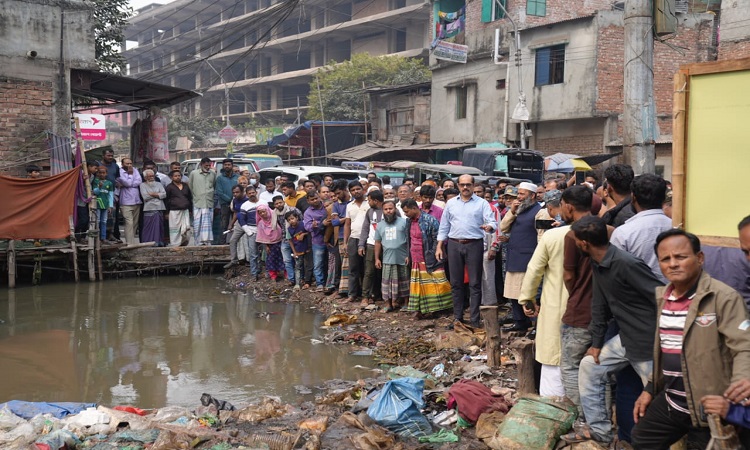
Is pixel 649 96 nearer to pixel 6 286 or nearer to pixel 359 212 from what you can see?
pixel 359 212

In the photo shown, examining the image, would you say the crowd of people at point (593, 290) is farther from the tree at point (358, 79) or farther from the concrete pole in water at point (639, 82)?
the tree at point (358, 79)

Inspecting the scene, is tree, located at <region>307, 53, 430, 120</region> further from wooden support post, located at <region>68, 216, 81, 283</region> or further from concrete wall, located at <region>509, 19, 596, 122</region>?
wooden support post, located at <region>68, 216, 81, 283</region>

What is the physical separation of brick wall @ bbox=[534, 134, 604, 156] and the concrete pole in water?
15694 millimetres

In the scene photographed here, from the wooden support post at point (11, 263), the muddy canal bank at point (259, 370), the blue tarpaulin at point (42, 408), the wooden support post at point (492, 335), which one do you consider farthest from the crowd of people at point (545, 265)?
the blue tarpaulin at point (42, 408)

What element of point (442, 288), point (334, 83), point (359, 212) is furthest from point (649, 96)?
point (334, 83)

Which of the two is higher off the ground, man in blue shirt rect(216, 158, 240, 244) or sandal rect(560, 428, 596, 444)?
man in blue shirt rect(216, 158, 240, 244)

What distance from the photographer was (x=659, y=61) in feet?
80.0

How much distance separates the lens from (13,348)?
354 inches

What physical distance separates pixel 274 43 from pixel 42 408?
4668cm

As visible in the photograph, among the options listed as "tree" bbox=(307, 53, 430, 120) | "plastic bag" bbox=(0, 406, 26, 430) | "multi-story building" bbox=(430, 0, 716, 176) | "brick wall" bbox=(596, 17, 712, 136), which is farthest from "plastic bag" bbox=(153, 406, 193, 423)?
"tree" bbox=(307, 53, 430, 120)

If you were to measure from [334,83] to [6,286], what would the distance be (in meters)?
25.6

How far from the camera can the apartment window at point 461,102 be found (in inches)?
1152

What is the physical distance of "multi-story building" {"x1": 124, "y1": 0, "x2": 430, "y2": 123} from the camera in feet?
142

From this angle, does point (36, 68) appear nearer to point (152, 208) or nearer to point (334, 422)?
point (152, 208)
